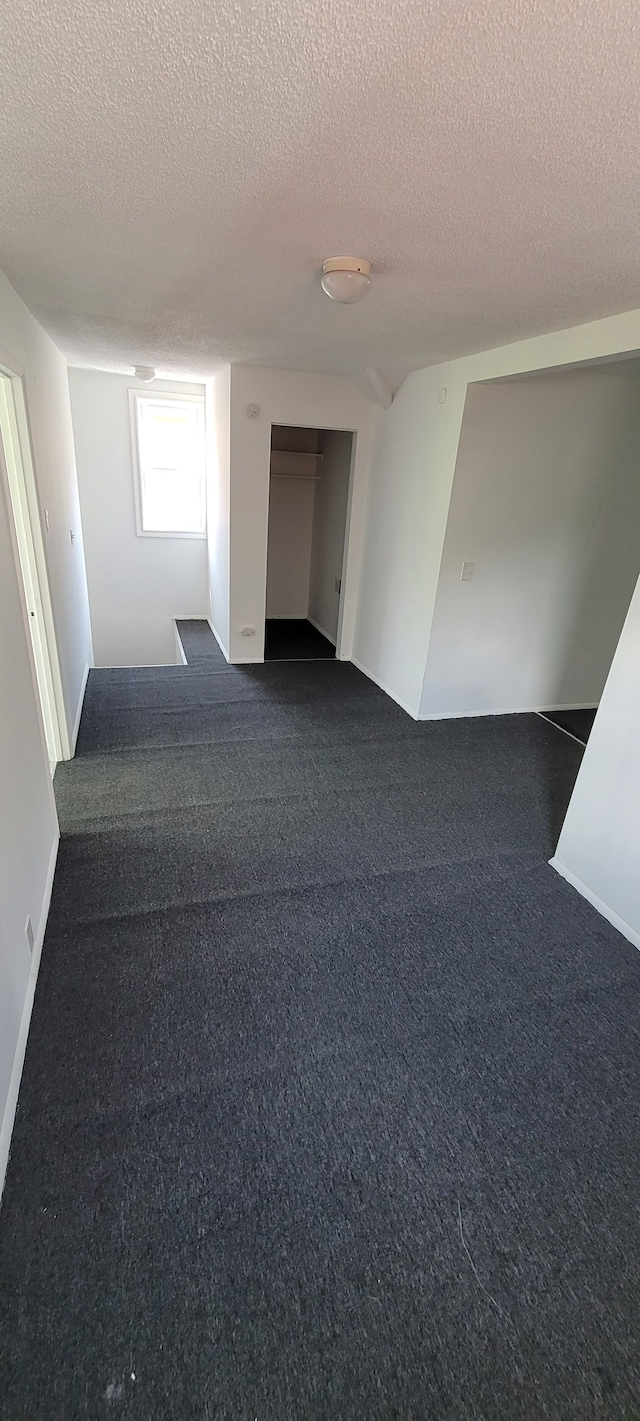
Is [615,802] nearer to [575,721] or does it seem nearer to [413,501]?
[575,721]

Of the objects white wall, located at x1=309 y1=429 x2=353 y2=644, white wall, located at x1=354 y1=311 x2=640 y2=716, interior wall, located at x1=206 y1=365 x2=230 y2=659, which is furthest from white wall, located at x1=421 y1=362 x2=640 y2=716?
interior wall, located at x1=206 y1=365 x2=230 y2=659

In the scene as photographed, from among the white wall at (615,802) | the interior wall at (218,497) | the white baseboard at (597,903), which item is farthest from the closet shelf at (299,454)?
the white baseboard at (597,903)

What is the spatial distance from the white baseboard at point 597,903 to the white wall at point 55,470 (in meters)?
2.59

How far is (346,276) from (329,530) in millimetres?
3627

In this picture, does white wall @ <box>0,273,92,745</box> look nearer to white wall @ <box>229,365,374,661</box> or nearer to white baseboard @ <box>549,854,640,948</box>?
white wall @ <box>229,365,374,661</box>

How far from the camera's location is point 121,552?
5.76m

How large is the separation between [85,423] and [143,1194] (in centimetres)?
567

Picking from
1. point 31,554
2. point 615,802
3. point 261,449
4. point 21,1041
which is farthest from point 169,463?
point 21,1041

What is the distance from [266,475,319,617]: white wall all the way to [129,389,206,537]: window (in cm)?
75

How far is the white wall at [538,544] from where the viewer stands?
3.31 m

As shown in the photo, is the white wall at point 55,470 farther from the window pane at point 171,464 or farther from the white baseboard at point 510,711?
the white baseboard at point 510,711

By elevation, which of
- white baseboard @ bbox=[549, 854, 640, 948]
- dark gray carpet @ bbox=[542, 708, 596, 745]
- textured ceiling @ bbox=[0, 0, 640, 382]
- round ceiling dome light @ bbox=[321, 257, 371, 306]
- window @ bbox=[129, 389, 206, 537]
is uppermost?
textured ceiling @ bbox=[0, 0, 640, 382]

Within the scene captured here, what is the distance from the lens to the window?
5414mm

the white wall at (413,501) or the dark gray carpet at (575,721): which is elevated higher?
the white wall at (413,501)
